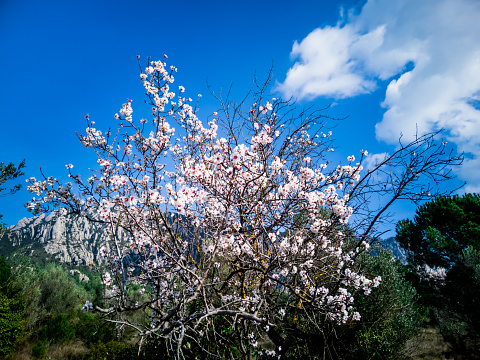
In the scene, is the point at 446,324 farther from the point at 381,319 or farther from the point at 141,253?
the point at 141,253

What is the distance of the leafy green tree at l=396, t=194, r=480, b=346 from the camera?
37.2 feet

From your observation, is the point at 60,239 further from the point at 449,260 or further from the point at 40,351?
the point at 449,260

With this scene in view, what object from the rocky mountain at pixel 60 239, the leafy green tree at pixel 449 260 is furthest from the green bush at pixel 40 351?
the rocky mountain at pixel 60 239

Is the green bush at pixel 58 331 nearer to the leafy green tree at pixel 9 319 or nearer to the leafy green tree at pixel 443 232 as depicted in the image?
the leafy green tree at pixel 9 319

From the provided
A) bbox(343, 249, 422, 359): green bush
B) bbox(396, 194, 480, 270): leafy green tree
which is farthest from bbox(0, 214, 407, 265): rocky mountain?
bbox(343, 249, 422, 359): green bush

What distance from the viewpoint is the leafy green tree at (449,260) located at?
11.4 m

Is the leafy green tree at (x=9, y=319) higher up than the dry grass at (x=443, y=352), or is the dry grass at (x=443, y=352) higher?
the leafy green tree at (x=9, y=319)

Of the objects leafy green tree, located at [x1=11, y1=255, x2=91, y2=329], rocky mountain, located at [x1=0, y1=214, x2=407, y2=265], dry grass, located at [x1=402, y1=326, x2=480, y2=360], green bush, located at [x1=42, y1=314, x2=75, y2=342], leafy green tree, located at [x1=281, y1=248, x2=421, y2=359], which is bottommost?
dry grass, located at [x1=402, y1=326, x2=480, y2=360]

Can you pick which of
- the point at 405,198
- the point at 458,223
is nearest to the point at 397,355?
the point at 405,198

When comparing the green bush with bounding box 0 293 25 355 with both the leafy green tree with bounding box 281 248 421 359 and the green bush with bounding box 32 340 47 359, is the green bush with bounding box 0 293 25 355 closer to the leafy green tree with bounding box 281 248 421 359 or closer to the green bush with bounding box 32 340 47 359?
the green bush with bounding box 32 340 47 359

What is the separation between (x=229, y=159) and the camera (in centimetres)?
418

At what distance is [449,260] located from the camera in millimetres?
14141

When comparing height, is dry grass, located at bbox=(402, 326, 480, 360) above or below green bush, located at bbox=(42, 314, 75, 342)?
below

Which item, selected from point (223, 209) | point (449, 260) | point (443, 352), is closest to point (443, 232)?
point (449, 260)
